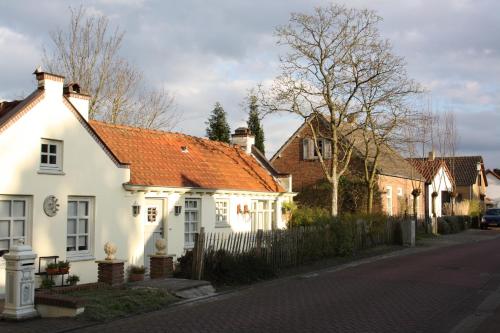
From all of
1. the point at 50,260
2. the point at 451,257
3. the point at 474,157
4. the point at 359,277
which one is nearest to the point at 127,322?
the point at 50,260

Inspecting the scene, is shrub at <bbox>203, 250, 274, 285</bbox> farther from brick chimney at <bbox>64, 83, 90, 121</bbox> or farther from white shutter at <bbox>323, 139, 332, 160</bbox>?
white shutter at <bbox>323, 139, 332, 160</bbox>

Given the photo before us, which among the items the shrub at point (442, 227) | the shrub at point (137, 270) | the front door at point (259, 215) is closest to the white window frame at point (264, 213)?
the front door at point (259, 215)

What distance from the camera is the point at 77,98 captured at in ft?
55.2

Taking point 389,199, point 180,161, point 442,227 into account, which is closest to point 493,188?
point 442,227

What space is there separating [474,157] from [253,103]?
44598mm

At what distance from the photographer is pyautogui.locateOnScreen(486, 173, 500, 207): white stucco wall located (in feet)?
257

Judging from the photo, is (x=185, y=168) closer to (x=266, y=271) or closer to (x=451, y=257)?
(x=266, y=271)

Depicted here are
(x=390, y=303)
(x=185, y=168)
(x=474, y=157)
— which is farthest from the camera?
(x=474, y=157)

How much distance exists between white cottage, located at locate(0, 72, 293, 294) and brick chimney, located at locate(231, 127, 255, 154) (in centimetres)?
520

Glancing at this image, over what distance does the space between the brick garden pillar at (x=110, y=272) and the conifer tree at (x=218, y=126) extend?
1020 inches

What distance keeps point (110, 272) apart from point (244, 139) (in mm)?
14528

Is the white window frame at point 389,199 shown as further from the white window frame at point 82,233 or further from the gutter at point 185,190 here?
the white window frame at point 82,233

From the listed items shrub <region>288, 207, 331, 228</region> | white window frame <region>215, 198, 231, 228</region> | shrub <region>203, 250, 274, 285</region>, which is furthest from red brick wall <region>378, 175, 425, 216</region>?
shrub <region>203, 250, 274, 285</region>

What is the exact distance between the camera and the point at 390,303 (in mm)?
11992
